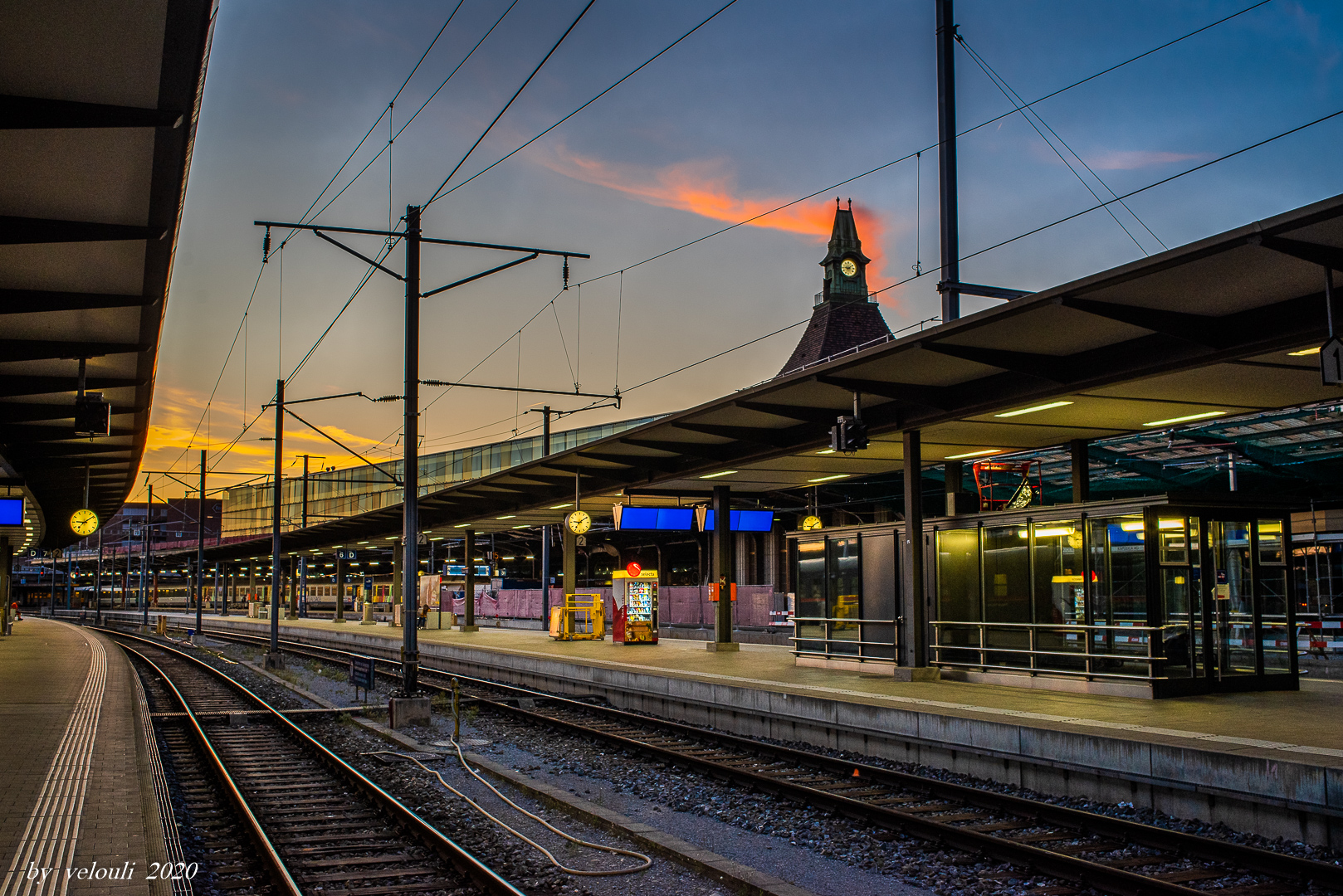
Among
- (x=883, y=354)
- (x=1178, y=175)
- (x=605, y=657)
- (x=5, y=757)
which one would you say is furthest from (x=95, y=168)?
(x=605, y=657)

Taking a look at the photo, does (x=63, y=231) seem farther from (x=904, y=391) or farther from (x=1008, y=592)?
(x=1008, y=592)

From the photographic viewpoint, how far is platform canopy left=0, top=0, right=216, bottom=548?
7.16 meters

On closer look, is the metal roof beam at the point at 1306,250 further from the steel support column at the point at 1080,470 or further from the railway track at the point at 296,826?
the railway track at the point at 296,826

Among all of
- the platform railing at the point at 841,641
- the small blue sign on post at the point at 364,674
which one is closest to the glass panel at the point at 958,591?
the platform railing at the point at 841,641

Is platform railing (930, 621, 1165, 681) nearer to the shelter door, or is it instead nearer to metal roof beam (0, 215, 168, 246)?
the shelter door

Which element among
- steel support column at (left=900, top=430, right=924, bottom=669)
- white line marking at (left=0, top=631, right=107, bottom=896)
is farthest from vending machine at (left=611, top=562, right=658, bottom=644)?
white line marking at (left=0, top=631, right=107, bottom=896)

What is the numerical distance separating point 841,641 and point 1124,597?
237 inches

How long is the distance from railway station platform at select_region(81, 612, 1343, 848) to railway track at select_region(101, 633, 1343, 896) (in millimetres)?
1097

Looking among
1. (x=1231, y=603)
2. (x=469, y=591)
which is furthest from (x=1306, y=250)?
(x=469, y=591)

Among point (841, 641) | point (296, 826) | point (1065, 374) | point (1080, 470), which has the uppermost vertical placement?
point (1065, 374)

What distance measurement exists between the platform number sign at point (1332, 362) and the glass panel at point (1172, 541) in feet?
16.8

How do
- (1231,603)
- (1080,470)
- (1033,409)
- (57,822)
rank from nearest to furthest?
(57,822)
(1231,603)
(1033,409)
(1080,470)

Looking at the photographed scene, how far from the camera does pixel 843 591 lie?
19.1 metres

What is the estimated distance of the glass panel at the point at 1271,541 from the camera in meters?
14.7
